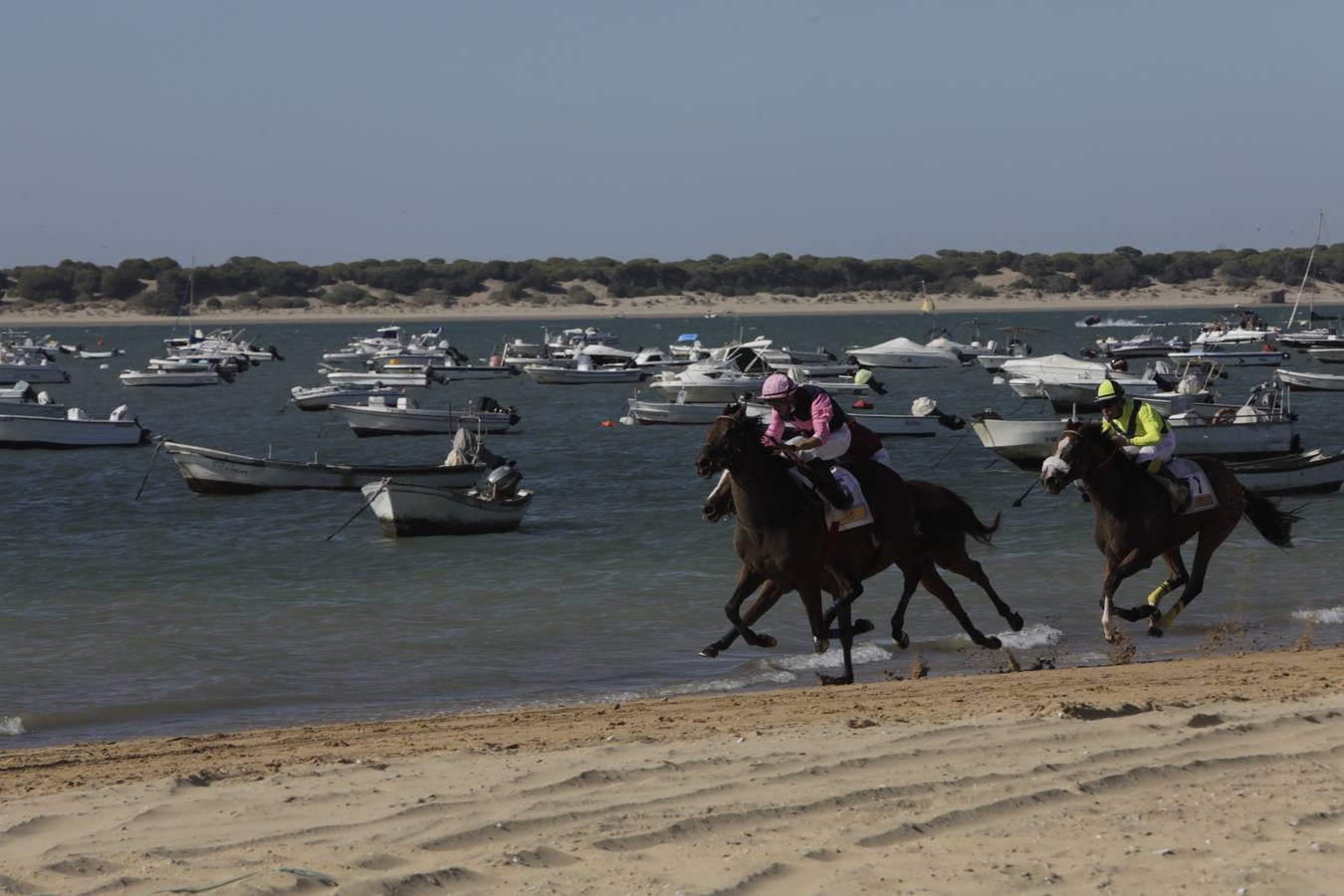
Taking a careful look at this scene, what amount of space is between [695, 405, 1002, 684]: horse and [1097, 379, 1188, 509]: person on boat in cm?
240

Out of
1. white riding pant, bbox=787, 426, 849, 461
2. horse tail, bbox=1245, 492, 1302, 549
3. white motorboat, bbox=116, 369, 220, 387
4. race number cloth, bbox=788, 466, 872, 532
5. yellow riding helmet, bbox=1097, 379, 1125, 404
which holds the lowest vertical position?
white motorboat, bbox=116, 369, 220, 387

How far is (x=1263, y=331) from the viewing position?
9088cm

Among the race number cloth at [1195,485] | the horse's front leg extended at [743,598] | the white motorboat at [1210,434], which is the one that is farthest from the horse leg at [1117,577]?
the white motorboat at [1210,434]

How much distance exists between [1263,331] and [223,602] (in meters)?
78.8

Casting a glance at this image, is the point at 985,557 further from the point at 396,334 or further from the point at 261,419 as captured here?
the point at 396,334

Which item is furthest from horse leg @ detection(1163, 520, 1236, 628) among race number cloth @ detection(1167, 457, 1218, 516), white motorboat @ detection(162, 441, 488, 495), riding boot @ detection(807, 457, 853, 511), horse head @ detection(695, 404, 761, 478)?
white motorboat @ detection(162, 441, 488, 495)

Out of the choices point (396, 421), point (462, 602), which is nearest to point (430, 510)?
point (462, 602)

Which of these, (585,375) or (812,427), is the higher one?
(812,427)

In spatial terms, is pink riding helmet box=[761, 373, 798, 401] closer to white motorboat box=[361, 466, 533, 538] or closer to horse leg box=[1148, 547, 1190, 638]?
horse leg box=[1148, 547, 1190, 638]

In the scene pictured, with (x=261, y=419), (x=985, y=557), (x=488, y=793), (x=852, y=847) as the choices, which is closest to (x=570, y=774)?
(x=488, y=793)

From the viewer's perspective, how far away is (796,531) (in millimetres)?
13562

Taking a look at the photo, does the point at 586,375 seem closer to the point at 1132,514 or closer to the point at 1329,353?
the point at 1329,353

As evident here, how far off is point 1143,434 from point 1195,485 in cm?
76

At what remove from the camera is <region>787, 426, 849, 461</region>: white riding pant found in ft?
45.1
